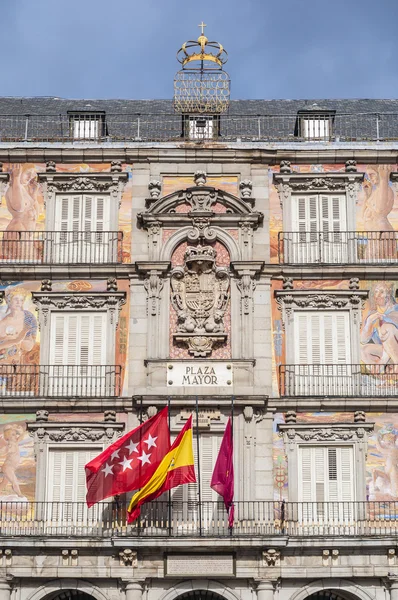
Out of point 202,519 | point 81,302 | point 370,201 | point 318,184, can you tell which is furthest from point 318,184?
point 202,519

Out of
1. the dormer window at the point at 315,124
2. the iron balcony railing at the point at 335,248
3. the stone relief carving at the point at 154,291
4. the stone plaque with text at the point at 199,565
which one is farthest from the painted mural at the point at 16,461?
the dormer window at the point at 315,124

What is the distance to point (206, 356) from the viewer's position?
38406 mm

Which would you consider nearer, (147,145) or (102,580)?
(102,580)

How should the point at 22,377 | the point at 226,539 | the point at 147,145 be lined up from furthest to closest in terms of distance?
the point at 147,145, the point at 22,377, the point at 226,539

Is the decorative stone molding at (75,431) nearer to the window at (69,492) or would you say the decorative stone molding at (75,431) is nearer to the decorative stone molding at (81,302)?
the window at (69,492)

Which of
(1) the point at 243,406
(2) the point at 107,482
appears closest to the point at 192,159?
(1) the point at 243,406

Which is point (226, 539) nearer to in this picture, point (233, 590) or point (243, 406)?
point (233, 590)

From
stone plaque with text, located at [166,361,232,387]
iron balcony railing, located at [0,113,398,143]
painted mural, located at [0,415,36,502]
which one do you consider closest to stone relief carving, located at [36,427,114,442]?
painted mural, located at [0,415,36,502]

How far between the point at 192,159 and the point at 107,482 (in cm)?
1042

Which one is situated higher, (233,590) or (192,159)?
(192,159)

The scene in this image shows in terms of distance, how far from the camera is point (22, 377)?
126 feet

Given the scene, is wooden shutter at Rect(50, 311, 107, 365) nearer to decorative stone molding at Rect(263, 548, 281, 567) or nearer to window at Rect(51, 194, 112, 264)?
window at Rect(51, 194, 112, 264)

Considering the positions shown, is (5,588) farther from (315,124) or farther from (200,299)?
(315,124)

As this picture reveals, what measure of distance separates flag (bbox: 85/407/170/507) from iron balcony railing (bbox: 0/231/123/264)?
5904 millimetres
